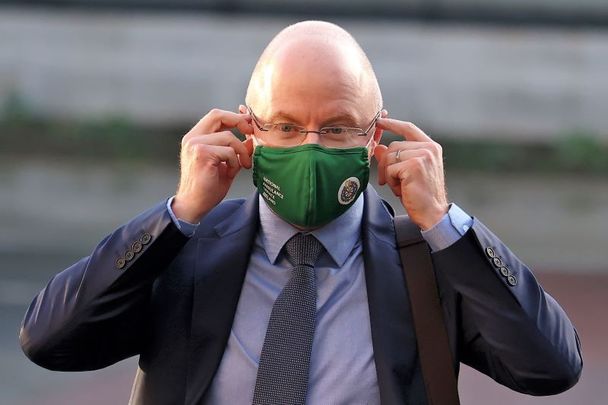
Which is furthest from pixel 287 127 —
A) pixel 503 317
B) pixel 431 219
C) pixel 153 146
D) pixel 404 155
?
pixel 153 146

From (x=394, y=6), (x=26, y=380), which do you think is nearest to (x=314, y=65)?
(x=26, y=380)

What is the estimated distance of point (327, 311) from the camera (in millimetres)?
2775

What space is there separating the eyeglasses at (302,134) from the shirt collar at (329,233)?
18 cm

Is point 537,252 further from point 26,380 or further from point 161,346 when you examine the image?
point 161,346

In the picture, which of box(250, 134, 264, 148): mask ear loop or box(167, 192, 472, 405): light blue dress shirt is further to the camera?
box(250, 134, 264, 148): mask ear loop

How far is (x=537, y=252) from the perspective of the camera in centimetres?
1088

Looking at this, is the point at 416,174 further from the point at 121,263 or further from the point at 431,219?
the point at 121,263

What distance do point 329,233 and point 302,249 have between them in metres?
0.07

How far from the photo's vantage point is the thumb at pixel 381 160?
2803 mm

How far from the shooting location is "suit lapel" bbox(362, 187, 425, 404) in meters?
2.65

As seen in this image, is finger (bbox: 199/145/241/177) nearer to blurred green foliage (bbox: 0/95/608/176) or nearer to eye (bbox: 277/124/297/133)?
eye (bbox: 277/124/297/133)

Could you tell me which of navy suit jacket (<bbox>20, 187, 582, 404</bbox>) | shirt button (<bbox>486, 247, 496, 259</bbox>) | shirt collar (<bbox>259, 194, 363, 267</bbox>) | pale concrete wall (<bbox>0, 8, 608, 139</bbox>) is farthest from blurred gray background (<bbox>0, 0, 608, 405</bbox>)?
shirt button (<bbox>486, 247, 496, 259</bbox>)

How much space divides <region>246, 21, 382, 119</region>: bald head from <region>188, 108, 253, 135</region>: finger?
1.7 inches

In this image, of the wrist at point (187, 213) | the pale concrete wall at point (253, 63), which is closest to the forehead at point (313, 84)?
the wrist at point (187, 213)
